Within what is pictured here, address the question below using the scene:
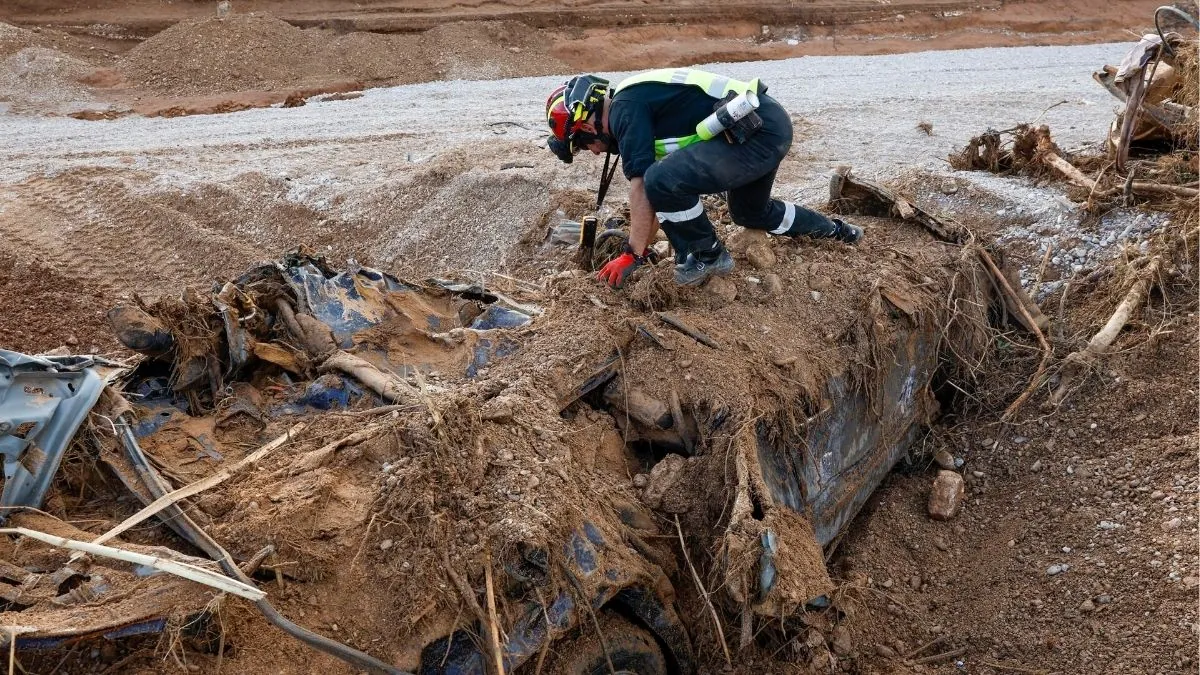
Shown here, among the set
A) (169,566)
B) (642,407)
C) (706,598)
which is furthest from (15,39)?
(706,598)

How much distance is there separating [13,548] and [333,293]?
1787 mm

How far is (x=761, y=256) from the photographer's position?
4.95 meters

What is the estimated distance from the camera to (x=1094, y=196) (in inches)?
275

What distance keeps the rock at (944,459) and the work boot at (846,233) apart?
4.46 ft

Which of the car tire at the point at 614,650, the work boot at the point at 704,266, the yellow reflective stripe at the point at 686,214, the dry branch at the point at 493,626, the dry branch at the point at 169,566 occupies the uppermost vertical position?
the yellow reflective stripe at the point at 686,214

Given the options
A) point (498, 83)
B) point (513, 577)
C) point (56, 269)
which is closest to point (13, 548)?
point (513, 577)

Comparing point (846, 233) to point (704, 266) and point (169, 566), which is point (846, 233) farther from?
point (169, 566)

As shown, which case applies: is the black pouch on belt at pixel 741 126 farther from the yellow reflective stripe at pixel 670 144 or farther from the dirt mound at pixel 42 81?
the dirt mound at pixel 42 81

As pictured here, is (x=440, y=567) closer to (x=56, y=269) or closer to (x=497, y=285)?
(x=497, y=285)

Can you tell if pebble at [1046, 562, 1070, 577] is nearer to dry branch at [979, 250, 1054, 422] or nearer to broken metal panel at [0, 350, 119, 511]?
dry branch at [979, 250, 1054, 422]

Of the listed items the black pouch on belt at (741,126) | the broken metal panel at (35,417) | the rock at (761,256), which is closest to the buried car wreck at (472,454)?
the broken metal panel at (35,417)

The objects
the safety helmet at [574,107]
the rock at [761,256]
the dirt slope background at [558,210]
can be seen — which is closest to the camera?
the dirt slope background at [558,210]

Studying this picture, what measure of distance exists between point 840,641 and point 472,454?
184 cm

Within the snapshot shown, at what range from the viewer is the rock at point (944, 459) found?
5391 millimetres
